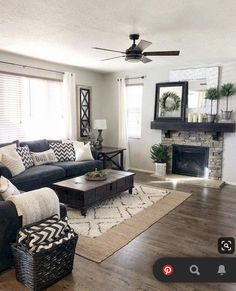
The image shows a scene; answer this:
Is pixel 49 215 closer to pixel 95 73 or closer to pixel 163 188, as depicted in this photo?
pixel 163 188

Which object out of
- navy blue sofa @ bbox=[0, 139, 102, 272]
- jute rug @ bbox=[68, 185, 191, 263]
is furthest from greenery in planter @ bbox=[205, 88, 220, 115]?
navy blue sofa @ bbox=[0, 139, 102, 272]

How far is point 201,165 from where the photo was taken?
219 inches

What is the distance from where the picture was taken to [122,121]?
640cm

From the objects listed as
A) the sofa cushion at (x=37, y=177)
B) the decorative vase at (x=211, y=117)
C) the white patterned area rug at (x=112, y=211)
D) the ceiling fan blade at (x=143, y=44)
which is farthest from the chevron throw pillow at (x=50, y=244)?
the decorative vase at (x=211, y=117)

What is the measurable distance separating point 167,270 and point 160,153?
5015 millimetres

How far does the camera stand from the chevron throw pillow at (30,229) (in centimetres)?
203

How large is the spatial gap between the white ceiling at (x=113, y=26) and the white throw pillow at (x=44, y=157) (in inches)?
70.5

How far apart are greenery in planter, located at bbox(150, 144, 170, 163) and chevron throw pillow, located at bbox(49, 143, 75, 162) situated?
1.90 meters

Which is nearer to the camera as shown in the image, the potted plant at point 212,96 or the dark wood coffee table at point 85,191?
the dark wood coffee table at point 85,191

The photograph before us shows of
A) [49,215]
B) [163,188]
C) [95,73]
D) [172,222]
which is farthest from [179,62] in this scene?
[49,215]

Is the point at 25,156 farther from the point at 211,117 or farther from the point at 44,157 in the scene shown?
the point at 211,117

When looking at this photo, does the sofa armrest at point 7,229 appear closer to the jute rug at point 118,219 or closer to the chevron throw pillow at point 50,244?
the chevron throw pillow at point 50,244

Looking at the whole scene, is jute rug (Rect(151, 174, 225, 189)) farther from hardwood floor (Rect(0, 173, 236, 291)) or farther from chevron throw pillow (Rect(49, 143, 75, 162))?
chevron throw pillow (Rect(49, 143, 75, 162))

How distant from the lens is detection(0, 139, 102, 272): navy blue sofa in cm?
212
